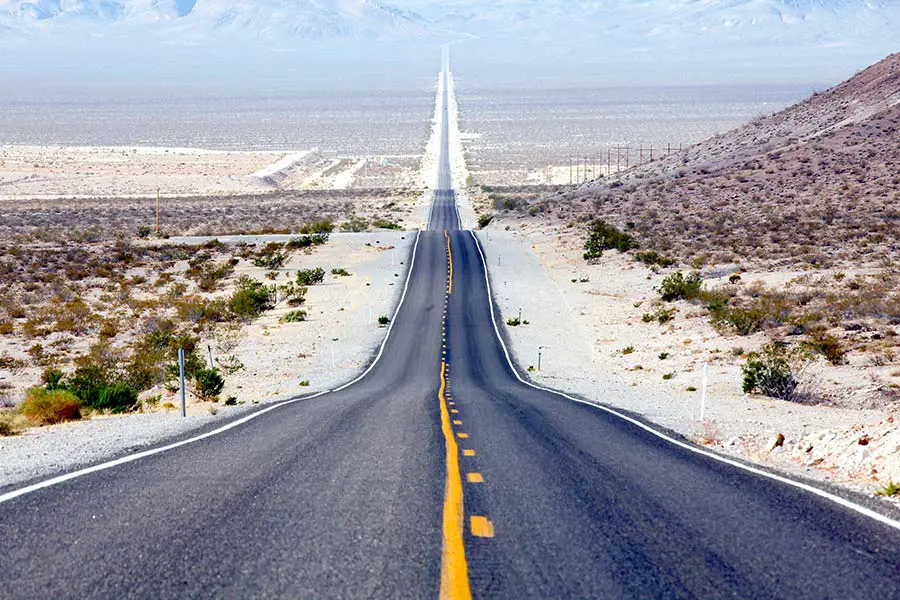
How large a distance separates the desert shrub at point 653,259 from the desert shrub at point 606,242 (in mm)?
2501

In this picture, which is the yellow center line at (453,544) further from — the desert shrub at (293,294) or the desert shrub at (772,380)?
the desert shrub at (293,294)

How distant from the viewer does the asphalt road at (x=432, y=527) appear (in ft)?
20.7

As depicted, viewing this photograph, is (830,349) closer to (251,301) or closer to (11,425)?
(11,425)

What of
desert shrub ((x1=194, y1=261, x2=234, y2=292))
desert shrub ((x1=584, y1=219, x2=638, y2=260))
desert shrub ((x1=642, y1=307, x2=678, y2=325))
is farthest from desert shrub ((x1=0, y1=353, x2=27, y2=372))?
desert shrub ((x1=584, y1=219, x2=638, y2=260))

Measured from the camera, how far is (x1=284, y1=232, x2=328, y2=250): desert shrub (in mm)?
64625

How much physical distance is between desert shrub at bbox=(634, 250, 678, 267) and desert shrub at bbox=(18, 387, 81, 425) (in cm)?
3853

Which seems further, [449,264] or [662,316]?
[449,264]

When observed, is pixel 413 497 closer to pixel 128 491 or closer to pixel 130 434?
pixel 128 491

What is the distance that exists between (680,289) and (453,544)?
112 feet

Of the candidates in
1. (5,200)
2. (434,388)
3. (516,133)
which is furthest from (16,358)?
(516,133)

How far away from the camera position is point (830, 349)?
23.2 m

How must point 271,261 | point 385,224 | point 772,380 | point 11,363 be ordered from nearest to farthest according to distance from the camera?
point 772,380, point 11,363, point 271,261, point 385,224

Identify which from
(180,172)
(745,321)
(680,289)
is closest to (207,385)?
(745,321)

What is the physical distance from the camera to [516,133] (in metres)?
177
